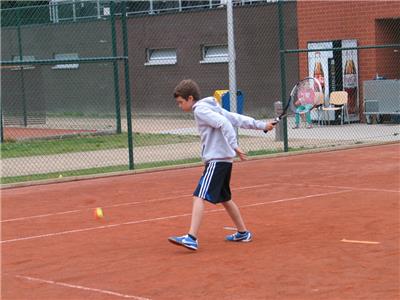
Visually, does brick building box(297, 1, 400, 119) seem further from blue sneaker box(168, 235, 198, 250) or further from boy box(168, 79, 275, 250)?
blue sneaker box(168, 235, 198, 250)

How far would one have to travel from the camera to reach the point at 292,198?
11.5 meters

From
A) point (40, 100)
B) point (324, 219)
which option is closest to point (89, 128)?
point (40, 100)

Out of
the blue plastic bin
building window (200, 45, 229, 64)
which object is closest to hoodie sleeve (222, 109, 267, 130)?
the blue plastic bin

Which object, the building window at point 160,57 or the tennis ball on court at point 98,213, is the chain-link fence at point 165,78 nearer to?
the building window at point 160,57

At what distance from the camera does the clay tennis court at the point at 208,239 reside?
690 centimetres

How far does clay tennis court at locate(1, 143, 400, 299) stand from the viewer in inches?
272

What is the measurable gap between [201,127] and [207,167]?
0.39 metres

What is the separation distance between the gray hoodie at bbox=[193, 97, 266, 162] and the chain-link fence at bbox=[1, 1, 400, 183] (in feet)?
24.4

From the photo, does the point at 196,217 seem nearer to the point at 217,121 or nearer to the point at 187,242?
the point at 187,242

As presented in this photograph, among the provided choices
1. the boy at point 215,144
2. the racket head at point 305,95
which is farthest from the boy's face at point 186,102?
the racket head at point 305,95

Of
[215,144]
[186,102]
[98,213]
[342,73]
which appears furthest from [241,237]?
[342,73]

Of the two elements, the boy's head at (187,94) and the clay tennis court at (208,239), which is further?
the boy's head at (187,94)

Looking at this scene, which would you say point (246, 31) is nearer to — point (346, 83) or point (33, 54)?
point (346, 83)

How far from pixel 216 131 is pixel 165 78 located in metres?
23.2
